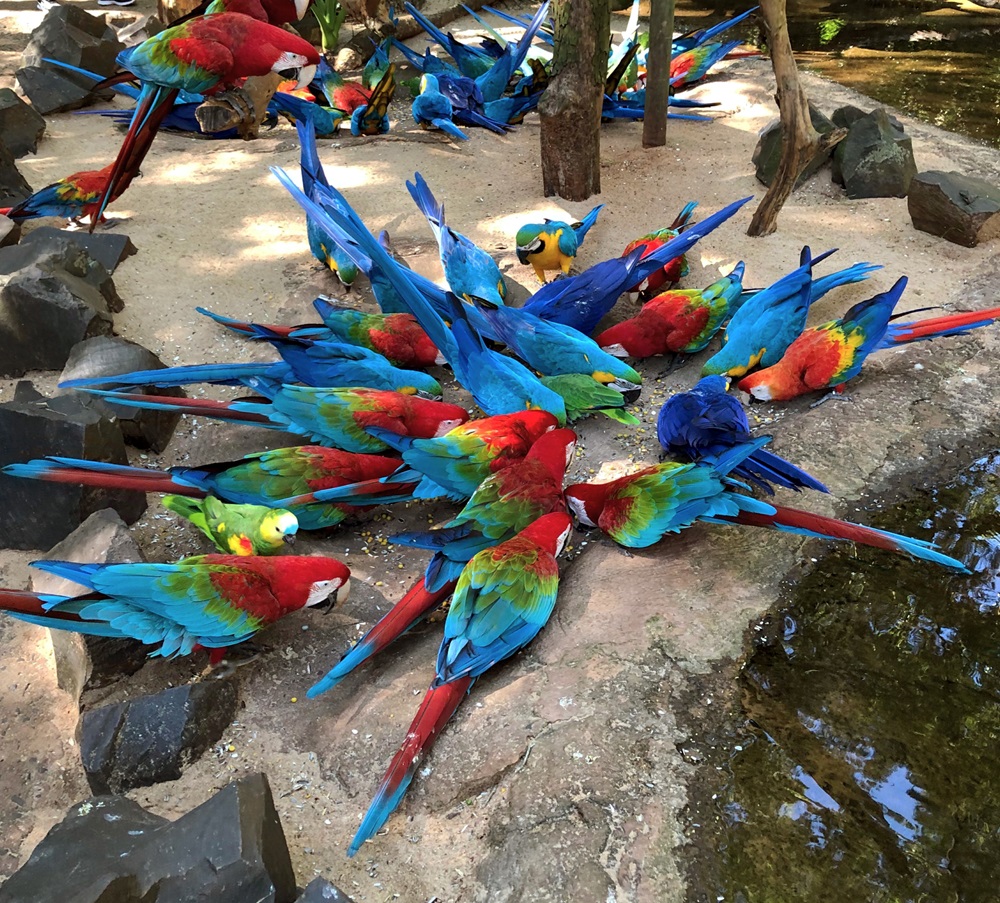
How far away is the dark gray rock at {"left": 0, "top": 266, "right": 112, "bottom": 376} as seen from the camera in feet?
11.4

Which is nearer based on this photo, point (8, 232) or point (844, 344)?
point (844, 344)

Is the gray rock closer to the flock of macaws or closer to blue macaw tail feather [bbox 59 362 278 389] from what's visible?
the flock of macaws

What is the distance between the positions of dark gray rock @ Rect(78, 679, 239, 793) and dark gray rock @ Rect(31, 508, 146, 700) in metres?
0.18

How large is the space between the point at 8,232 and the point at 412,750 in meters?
3.49

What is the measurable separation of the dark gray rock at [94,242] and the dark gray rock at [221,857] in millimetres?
3012

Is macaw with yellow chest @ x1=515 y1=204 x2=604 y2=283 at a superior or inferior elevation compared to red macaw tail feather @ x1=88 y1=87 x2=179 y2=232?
inferior

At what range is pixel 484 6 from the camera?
8758 mm

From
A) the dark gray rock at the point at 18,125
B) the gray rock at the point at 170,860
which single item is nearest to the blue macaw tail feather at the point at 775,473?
the gray rock at the point at 170,860

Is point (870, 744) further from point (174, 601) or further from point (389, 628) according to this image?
point (174, 601)

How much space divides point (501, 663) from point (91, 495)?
1523 millimetres

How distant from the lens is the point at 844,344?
3.13m

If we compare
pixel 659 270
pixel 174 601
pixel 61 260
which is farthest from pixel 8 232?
pixel 659 270

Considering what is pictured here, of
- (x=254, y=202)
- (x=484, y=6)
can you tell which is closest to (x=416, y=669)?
(x=254, y=202)

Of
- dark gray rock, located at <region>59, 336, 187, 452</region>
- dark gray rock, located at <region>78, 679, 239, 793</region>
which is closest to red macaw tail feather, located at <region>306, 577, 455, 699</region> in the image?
dark gray rock, located at <region>78, 679, 239, 793</region>
